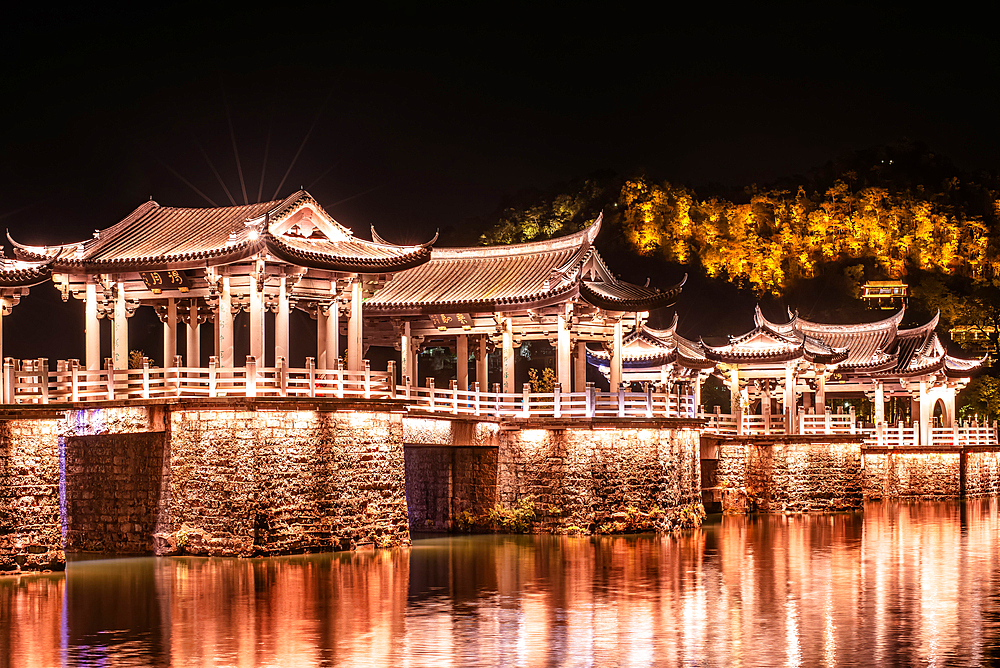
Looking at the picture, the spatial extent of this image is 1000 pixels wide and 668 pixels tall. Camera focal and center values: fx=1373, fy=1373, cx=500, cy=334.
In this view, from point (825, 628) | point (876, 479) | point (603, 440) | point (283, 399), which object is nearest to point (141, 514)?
point (283, 399)

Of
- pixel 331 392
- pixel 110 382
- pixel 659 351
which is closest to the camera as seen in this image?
pixel 110 382

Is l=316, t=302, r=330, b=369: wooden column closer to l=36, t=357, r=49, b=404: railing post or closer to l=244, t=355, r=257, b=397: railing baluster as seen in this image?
l=244, t=355, r=257, b=397: railing baluster

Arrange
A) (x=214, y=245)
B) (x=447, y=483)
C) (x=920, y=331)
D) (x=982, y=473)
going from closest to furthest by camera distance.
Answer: (x=214, y=245), (x=447, y=483), (x=920, y=331), (x=982, y=473)

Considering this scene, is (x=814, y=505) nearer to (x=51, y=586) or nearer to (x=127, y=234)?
(x=127, y=234)

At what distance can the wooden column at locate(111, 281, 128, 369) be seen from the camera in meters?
27.9

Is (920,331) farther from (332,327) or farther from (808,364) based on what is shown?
(332,327)

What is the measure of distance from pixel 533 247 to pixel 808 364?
426 inches

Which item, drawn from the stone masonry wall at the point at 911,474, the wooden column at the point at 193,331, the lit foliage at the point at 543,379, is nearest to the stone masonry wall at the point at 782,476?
the stone masonry wall at the point at 911,474

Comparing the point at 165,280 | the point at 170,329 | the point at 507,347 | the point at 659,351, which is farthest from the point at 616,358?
the point at 165,280

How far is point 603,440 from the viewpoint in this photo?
31.0 meters

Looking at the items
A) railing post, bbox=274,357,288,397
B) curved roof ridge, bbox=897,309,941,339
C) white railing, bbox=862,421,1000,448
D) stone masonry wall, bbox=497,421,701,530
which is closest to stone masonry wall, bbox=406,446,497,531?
stone masonry wall, bbox=497,421,701,530

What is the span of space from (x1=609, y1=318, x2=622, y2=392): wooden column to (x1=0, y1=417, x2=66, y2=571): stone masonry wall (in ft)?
49.7

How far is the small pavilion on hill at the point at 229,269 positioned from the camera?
26.7 meters

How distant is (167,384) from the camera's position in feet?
83.4
